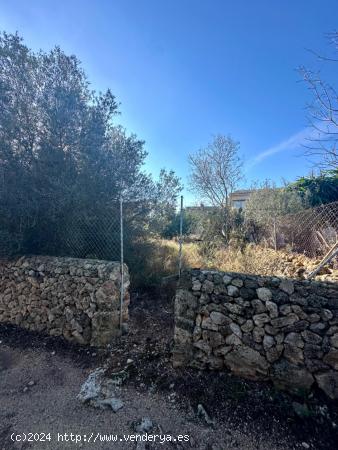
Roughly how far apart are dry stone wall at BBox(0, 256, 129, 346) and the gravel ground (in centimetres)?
35

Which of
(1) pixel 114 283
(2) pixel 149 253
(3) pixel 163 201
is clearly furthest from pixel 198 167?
(1) pixel 114 283

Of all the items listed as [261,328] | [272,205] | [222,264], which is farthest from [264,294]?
[272,205]

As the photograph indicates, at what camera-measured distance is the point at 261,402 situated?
2.09 meters

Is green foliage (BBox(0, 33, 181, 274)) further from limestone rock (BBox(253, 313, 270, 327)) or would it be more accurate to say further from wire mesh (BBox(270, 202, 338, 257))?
wire mesh (BBox(270, 202, 338, 257))

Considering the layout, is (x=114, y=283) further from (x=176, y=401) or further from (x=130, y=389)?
(x=176, y=401)

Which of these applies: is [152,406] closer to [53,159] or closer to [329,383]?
[329,383]

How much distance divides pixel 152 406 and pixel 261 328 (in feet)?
4.64

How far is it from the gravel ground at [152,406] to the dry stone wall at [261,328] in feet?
0.55

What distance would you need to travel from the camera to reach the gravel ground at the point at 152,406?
181cm

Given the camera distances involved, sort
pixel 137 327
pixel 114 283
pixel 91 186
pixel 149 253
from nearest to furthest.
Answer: pixel 114 283
pixel 137 327
pixel 91 186
pixel 149 253

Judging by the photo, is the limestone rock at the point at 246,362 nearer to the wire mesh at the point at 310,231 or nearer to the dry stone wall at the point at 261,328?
the dry stone wall at the point at 261,328

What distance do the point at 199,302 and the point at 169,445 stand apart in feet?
4.12

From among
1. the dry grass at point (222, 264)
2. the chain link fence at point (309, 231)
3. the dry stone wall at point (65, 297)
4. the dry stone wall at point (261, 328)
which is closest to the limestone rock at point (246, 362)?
the dry stone wall at point (261, 328)

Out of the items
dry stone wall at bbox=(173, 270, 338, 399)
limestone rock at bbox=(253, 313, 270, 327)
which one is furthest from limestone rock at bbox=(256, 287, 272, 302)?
limestone rock at bbox=(253, 313, 270, 327)
